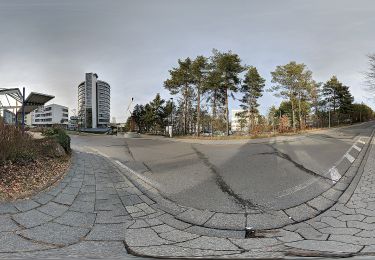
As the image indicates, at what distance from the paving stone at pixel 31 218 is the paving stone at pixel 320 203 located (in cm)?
427

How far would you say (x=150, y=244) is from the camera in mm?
3619

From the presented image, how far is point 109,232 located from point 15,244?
1.16 metres

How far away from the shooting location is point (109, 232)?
13.3 ft

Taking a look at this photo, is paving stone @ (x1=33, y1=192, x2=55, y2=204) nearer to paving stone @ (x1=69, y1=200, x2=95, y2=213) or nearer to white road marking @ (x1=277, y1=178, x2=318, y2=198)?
paving stone @ (x1=69, y1=200, x2=95, y2=213)

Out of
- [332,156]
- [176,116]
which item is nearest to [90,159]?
[332,156]

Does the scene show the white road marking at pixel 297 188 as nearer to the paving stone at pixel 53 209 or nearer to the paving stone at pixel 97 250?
the paving stone at pixel 97 250

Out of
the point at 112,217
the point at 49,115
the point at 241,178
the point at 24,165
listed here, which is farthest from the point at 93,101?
the point at 112,217

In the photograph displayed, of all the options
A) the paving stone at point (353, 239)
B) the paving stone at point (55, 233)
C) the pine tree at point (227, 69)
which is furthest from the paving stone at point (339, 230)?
the pine tree at point (227, 69)

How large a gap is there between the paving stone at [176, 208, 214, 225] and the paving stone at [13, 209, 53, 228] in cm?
206

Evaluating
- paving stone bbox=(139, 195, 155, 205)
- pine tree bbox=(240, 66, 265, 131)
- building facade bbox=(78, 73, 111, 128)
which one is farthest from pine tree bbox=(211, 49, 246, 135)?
building facade bbox=(78, 73, 111, 128)

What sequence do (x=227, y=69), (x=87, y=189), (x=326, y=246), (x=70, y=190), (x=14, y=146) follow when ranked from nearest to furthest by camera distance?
(x=326, y=246) → (x=70, y=190) → (x=87, y=189) → (x=14, y=146) → (x=227, y=69)

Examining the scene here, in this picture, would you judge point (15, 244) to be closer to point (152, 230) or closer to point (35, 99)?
point (152, 230)

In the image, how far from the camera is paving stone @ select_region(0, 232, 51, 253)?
11.0ft

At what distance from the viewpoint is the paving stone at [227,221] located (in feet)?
13.5
